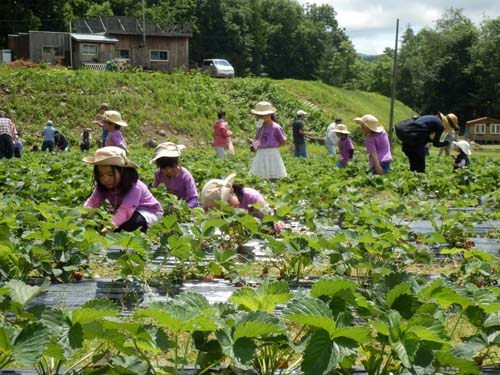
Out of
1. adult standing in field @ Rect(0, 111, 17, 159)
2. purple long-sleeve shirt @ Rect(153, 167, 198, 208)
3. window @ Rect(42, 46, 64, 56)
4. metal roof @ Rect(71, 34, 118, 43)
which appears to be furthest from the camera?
metal roof @ Rect(71, 34, 118, 43)

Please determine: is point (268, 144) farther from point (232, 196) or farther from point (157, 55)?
point (157, 55)

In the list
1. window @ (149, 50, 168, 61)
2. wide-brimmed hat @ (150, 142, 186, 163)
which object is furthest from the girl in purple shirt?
window @ (149, 50, 168, 61)

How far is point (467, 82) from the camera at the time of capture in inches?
2295

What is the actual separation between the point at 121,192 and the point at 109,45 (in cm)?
3306

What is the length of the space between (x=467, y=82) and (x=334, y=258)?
57.2m

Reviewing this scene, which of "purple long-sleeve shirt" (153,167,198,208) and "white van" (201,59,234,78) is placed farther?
"white van" (201,59,234,78)

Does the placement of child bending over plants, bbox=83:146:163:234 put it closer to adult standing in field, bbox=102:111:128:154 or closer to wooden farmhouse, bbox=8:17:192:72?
adult standing in field, bbox=102:111:128:154

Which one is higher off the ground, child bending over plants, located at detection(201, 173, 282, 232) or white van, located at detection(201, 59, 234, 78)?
white van, located at detection(201, 59, 234, 78)

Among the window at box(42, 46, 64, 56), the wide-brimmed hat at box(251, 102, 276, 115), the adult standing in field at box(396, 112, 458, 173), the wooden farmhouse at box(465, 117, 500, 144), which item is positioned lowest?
the wooden farmhouse at box(465, 117, 500, 144)

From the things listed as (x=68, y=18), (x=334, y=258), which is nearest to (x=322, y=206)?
(x=334, y=258)

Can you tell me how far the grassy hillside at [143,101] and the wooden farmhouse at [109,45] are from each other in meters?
4.83

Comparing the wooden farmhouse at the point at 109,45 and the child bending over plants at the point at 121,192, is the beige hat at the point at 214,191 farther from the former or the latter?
the wooden farmhouse at the point at 109,45

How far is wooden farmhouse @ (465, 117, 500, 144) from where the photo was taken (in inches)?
1938

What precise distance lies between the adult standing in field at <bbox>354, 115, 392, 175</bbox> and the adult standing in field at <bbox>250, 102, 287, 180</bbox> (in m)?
1.23
